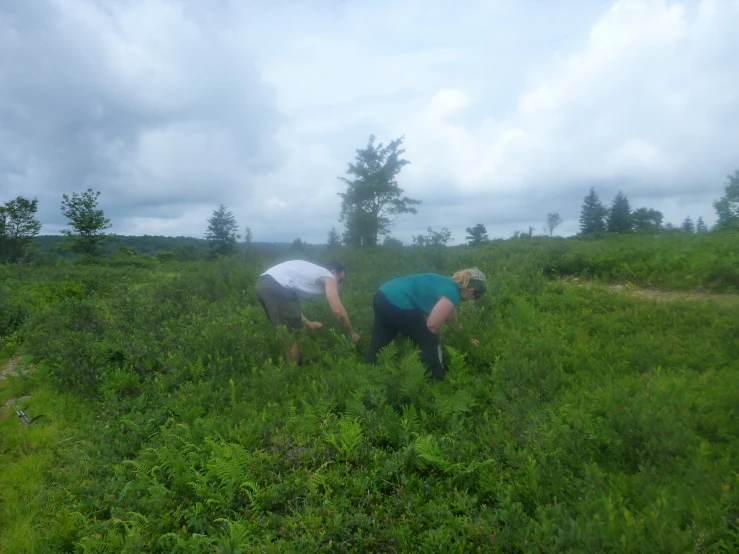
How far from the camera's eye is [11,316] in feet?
30.2

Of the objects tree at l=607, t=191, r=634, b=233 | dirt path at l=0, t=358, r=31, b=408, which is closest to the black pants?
dirt path at l=0, t=358, r=31, b=408

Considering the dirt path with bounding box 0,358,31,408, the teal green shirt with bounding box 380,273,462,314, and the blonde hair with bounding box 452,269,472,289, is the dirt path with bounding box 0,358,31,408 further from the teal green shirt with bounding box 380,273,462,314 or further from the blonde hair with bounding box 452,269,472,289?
the blonde hair with bounding box 452,269,472,289

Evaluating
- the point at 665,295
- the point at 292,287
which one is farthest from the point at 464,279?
the point at 665,295

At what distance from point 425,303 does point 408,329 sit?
1.04 feet

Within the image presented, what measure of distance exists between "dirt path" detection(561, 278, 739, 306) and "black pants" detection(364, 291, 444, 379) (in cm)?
348

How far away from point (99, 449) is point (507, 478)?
3.50m

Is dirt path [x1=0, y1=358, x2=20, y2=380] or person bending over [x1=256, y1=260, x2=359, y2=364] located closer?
person bending over [x1=256, y1=260, x2=359, y2=364]

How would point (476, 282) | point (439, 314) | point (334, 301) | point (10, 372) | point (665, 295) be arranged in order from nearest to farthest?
point (439, 314) → point (476, 282) → point (334, 301) → point (665, 295) → point (10, 372)

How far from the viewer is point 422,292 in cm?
468

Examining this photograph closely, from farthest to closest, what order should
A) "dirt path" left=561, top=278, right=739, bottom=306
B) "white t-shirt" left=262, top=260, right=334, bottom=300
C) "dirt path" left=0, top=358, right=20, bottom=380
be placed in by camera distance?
"dirt path" left=0, top=358, right=20, bottom=380 < "dirt path" left=561, top=278, right=739, bottom=306 < "white t-shirt" left=262, top=260, right=334, bottom=300

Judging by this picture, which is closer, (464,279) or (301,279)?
(464,279)

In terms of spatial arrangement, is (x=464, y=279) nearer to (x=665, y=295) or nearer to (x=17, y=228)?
(x=665, y=295)

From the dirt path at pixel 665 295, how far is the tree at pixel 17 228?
107 ft

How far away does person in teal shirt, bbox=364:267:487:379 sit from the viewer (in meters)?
4.58
